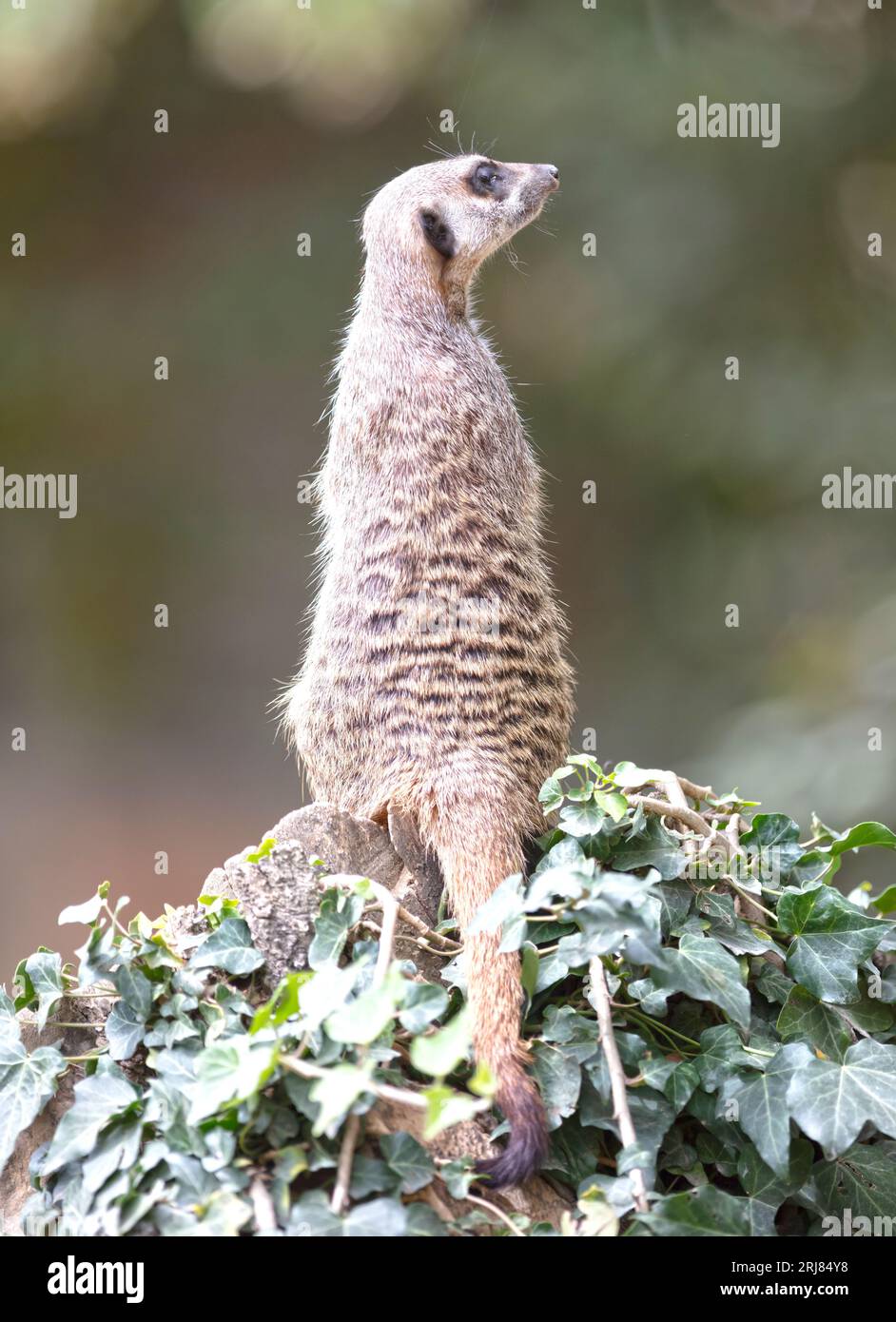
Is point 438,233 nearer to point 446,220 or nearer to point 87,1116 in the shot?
point 446,220

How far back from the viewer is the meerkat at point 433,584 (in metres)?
1.48

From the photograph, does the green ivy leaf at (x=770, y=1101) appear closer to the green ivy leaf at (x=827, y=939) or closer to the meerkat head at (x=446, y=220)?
the green ivy leaf at (x=827, y=939)

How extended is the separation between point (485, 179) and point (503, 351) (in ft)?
8.49

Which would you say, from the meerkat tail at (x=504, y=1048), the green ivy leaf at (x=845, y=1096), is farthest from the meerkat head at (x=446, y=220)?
the green ivy leaf at (x=845, y=1096)

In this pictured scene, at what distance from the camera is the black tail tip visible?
1.10 meters

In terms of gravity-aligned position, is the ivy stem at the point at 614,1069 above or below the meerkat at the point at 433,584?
below

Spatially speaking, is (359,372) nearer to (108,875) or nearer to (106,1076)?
(106,1076)

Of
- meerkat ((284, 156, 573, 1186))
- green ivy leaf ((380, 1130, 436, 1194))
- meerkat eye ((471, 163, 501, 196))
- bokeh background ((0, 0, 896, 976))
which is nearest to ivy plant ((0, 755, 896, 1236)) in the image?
green ivy leaf ((380, 1130, 436, 1194))

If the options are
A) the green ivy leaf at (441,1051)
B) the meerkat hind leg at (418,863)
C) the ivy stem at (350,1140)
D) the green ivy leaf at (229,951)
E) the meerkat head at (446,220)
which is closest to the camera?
the green ivy leaf at (441,1051)

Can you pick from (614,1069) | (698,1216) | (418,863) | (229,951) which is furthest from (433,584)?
(698,1216)

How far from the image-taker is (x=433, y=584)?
156 cm

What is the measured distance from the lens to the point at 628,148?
379 cm

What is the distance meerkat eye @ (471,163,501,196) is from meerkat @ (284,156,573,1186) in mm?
14

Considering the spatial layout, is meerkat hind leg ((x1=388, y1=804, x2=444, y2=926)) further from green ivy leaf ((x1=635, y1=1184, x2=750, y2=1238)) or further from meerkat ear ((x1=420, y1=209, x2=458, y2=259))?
meerkat ear ((x1=420, y1=209, x2=458, y2=259))
